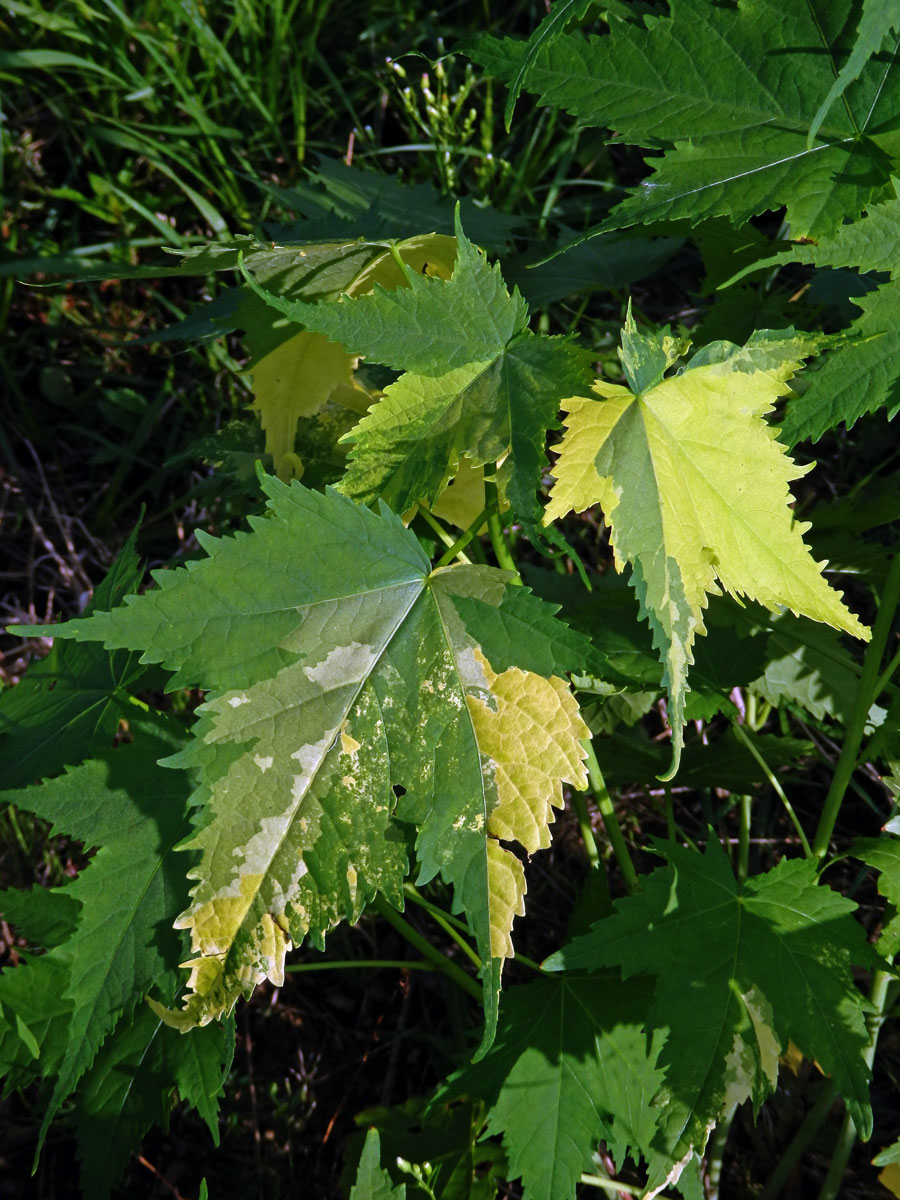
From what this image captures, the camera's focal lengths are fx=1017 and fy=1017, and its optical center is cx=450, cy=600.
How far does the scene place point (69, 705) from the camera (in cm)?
116

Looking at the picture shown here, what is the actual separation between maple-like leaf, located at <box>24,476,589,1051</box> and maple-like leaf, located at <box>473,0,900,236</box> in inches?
17.3

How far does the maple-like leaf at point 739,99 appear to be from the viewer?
0.95 metres

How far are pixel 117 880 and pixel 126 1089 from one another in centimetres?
29

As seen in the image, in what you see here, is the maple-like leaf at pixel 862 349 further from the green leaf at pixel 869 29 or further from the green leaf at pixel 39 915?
the green leaf at pixel 39 915

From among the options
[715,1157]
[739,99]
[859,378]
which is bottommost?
[715,1157]

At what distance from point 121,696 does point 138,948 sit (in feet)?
0.94

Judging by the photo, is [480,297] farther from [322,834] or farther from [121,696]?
[121,696]

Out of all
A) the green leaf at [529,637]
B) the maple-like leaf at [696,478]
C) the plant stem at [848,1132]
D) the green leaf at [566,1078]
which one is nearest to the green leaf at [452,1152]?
the green leaf at [566,1078]

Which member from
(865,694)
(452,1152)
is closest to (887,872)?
(865,694)

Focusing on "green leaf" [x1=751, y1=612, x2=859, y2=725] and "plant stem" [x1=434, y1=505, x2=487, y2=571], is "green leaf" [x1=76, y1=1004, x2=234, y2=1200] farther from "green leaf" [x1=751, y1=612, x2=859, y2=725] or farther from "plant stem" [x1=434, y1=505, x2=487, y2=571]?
"green leaf" [x1=751, y1=612, x2=859, y2=725]

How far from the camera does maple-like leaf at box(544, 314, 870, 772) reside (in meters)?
0.82

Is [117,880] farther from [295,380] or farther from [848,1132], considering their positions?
[848,1132]

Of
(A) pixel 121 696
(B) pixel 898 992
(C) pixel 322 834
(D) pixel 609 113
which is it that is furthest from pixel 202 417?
(B) pixel 898 992

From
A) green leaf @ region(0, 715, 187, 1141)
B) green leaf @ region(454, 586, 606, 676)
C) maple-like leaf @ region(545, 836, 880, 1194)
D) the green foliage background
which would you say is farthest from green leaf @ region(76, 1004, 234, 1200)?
green leaf @ region(454, 586, 606, 676)
